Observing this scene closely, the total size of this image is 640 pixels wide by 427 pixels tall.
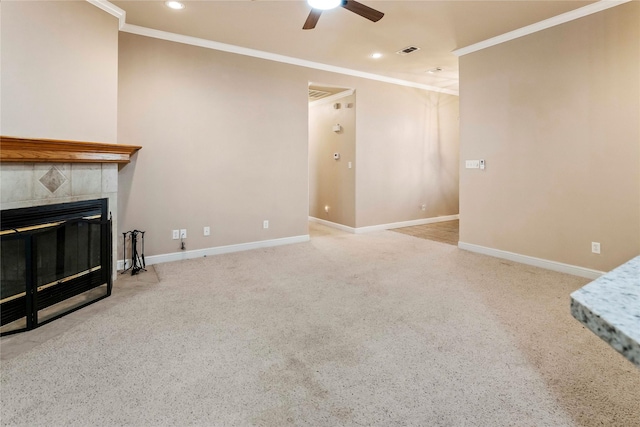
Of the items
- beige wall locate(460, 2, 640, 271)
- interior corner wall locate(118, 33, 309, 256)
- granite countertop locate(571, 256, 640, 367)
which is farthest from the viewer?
interior corner wall locate(118, 33, 309, 256)

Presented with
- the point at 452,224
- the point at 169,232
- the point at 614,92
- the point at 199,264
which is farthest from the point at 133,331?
the point at 452,224

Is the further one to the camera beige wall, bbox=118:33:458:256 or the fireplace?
beige wall, bbox=118:33:458:256

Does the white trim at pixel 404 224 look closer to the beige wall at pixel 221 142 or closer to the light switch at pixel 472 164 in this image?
the beige wall at pixel 221 142

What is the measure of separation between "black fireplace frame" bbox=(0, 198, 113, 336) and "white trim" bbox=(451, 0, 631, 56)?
15.3 feet

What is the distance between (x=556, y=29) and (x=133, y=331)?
4967mm

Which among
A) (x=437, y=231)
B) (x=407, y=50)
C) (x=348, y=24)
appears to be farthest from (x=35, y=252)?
(x=437, y=231)

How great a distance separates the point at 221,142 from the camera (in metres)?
4.32

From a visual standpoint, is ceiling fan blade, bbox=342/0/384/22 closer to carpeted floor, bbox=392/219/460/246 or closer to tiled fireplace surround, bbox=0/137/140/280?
tiled fireplace surround, bbox=0/137/140/280


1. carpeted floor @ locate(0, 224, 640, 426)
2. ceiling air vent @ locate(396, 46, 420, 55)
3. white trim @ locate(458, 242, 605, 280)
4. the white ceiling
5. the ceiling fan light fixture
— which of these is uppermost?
ceiling air vent @ locate(396, 46, 420, 55)

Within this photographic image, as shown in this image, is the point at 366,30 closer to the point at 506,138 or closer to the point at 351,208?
the point at 506,138

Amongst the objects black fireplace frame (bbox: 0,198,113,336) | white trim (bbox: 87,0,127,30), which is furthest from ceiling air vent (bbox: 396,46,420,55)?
black fireplace frame (bbox: 0,198,113,336)

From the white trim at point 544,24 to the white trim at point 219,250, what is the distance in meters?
3.49

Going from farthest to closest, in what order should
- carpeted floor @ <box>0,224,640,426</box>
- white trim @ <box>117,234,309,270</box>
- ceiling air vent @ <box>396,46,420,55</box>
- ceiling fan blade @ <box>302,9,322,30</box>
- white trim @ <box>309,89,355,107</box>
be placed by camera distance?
white trim @ <box>309,89,355,107</box>
ceiling air vent @ <box>396,46,420,55</box>
white trim @ <box>117,234,309,270</box>
ceiling fan blade @ <box>302,9,322,30</box>
carpeted floor @ <box>0,224,640,426</box>

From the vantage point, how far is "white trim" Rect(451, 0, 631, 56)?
10.4ft
